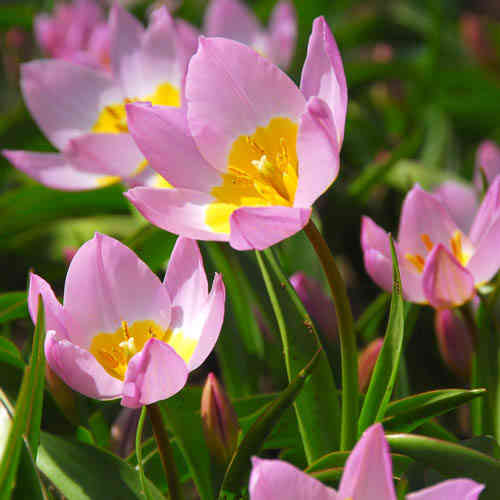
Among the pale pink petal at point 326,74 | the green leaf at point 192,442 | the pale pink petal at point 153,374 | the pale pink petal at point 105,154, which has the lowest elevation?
the green leaf at point 192,442

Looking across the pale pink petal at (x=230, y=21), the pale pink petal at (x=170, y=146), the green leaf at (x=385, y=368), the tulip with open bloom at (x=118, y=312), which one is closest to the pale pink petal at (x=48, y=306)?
the tulip with open bloom at (x=118, y=312)

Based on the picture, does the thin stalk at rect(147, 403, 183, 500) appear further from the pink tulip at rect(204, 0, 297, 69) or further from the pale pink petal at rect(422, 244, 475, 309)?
the pink tulip at rect(204, 0, 297, 69)

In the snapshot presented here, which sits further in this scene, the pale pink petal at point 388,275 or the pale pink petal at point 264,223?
the pale pink petal at point 388,275

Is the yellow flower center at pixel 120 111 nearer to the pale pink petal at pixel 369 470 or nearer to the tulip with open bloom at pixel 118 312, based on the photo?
the tulip with open bloom at pixel 118 312

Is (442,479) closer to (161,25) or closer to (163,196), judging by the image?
(163,196)

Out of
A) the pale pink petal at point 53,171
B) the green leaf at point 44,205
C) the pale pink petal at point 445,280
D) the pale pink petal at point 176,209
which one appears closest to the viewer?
the pale pink petal at point 176,209

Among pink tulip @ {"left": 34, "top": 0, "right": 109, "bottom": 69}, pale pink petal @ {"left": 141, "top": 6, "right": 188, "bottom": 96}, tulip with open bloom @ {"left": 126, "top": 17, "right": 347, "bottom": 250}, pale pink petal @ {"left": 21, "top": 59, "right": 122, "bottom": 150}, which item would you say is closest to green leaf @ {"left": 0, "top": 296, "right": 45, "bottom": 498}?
tulip with open bloom @ {"left": 126, "top": 17, "right": 347, "bottom": 250}

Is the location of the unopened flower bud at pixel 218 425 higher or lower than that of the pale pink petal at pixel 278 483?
lower
